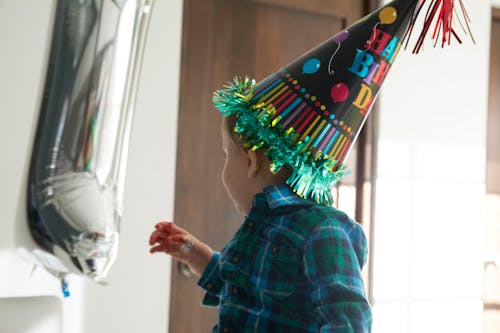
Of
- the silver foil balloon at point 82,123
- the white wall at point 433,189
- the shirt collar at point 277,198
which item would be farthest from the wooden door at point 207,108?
the silver foil balloon at point 82,123

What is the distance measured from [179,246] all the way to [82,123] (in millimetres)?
762

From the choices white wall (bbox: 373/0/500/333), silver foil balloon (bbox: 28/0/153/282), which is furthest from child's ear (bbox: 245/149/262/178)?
white wall (bbox: 373/0/500/333)

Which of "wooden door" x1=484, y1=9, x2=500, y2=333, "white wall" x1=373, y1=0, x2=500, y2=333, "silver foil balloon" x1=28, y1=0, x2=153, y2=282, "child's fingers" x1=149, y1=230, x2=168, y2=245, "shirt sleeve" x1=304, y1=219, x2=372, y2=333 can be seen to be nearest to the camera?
"silver foil balloon" x1=28, y1=0, x2=153, y2=282

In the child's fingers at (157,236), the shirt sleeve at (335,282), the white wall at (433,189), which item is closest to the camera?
the shirt sleeve at (335,282)

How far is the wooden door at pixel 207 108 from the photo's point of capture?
1.81 m

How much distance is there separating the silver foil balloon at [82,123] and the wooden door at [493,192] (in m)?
2.44

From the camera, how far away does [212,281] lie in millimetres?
982

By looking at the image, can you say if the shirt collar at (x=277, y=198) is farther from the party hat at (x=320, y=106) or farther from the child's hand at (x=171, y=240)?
the child's hand at (x=171, y=240)

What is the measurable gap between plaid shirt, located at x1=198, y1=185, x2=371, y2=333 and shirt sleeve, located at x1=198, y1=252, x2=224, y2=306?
3.2 inches

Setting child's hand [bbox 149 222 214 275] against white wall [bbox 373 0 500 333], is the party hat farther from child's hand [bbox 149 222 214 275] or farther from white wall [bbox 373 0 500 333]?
white wall [bbox 373 0 500 333]

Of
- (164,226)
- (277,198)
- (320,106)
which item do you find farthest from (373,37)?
(164,226)

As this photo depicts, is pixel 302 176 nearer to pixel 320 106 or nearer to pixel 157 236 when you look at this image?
pixel 320 106

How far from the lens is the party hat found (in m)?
0.83

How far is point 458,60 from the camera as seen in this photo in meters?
2.33
